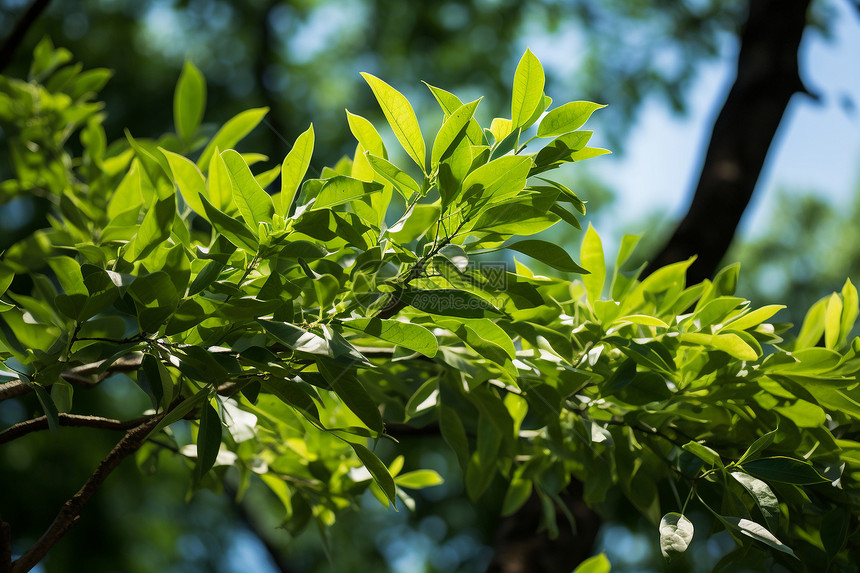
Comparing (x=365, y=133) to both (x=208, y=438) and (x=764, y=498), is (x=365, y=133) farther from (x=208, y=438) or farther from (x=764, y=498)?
(x=764, y=498)

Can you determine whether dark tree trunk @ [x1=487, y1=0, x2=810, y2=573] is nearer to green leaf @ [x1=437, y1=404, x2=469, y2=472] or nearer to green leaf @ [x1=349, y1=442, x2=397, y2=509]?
green leaf @ [x1=437, y1=404, x2=469, y2=472]

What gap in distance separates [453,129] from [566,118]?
0.35 ft

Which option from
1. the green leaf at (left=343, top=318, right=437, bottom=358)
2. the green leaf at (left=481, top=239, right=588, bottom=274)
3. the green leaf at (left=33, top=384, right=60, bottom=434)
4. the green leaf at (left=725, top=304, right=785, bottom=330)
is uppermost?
the green leaf at (left=481, top=239, right=588, bottom=274)

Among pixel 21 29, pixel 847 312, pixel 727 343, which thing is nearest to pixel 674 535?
pixel 727 343

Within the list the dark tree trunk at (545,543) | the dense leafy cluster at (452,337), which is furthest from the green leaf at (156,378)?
the dark tree trunk at (545,543)

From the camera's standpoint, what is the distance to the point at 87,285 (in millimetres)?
486

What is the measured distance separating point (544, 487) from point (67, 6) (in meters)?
4.22

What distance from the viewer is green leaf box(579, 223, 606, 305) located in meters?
0.73

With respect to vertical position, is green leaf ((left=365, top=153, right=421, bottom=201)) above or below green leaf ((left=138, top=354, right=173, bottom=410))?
above

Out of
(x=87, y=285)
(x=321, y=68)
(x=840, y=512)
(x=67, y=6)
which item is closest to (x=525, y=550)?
(x=840, y=512)

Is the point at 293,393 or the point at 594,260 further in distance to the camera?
the point at 594,260

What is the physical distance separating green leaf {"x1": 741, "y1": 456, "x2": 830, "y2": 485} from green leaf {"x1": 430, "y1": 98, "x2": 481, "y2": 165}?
39 cm

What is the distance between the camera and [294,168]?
1.81 feet

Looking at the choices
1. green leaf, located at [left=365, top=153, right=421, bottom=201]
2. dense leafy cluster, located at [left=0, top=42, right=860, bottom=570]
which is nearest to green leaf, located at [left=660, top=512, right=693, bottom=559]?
dense leafy cluster, located at [left=0, top=42, right=860, bottom=570]
